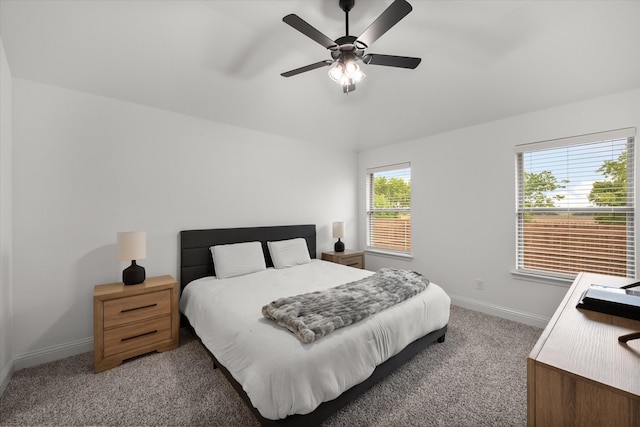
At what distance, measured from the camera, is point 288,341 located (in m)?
1.51

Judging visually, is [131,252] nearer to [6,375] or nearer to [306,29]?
[6,375]

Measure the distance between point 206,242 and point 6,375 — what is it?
1777mm

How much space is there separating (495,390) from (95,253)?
3.66 m

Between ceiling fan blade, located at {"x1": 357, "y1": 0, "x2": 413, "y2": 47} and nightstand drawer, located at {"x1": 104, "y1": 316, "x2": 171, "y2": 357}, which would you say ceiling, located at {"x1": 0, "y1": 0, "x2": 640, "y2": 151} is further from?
nightstand drawer, located at {"x1": 104, "y1": 316, "x2": 171, "y2": 357}

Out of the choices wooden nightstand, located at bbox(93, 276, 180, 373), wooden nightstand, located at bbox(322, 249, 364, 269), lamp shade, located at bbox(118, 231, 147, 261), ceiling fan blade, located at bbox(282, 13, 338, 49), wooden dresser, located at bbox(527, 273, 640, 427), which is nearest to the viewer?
wooden dresser, located at bbox(527, 273, 640, 427)

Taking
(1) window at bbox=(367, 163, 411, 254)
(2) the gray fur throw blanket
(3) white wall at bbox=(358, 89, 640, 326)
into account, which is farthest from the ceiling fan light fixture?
(1) window at bbox=(367, 163, 411, 254)

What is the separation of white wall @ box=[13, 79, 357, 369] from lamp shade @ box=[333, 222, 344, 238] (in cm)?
150

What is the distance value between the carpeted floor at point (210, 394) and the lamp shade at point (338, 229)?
2.18m

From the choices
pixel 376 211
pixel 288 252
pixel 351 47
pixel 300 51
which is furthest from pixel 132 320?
pixel 376 211

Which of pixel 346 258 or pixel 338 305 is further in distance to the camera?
pixel 346 258

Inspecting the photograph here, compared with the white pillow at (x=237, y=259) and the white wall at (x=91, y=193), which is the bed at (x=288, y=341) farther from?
the white wall at (x=91, y=193)

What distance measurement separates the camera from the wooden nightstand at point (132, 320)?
2.11 m

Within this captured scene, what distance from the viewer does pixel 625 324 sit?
3.89ft

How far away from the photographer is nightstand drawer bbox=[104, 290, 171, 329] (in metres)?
2.15
